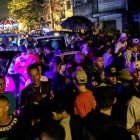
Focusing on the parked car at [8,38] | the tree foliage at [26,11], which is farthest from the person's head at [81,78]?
the tree foliage at [26,11]

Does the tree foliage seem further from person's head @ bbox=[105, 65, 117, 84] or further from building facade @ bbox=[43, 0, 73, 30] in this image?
person's head @ bbox=[105, 65, 117, 84]

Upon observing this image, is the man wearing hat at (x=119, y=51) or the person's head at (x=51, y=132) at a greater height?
the man wearing hat at (x=119, y=51)

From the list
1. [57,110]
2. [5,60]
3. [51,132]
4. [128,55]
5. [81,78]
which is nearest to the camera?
[51,132]

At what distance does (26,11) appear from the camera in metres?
57.2

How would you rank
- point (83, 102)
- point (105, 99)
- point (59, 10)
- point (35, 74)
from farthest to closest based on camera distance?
point (59, 10)
point (35, 74)
point (83, 102)
point (105, 99)

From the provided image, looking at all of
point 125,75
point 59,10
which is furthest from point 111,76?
point 59,10

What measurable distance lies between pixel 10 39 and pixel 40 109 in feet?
61.8

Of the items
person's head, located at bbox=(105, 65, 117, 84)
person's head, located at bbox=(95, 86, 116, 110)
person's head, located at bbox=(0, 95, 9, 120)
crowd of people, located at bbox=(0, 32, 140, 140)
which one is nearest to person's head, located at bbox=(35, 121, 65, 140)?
crowd of people, located at bbox=(0, 32, 140, 140)

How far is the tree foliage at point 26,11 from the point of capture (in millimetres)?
57188

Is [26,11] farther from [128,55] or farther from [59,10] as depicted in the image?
[128,55]

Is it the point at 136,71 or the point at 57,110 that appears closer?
the point at 57,110

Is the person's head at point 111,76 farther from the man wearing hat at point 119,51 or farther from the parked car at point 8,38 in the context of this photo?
the parked car at point 8,38

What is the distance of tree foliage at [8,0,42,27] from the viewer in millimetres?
57188

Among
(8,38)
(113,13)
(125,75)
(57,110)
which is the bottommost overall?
(57,110)
